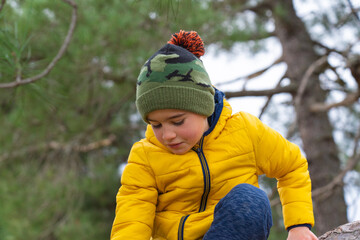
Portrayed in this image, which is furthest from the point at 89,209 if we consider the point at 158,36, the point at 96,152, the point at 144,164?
the point at 144,164

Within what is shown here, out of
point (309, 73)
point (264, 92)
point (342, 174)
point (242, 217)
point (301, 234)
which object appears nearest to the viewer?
point (242, 217)

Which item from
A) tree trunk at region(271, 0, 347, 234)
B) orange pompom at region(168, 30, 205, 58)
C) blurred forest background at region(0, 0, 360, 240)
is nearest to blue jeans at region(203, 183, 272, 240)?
orange pompom at region(168, 30, 205, 58)

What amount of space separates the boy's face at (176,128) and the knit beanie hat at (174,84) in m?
0.01

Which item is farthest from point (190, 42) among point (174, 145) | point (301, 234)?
point (301, 234)

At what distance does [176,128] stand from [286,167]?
0.97ft

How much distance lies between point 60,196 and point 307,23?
219 cm

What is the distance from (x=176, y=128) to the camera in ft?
2.92

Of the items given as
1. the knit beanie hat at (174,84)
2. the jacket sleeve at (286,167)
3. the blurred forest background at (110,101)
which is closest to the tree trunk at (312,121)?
the blurred forest background at (110,101)

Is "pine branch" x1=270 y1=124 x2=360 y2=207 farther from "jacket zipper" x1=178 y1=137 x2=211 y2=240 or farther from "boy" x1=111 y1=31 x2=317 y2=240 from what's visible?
"jacket zipper" x1=178 y1=137 x2=211 y2=240

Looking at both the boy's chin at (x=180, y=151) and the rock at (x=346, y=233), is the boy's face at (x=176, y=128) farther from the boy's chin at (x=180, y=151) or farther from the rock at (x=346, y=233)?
the rock at (x=346, y=233)

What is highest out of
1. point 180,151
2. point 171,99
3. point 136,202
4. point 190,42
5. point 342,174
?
point 190,42

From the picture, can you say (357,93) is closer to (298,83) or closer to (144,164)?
(298,83)

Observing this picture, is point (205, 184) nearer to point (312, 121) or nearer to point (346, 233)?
point (346, 233)

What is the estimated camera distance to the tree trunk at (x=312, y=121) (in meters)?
2.48
